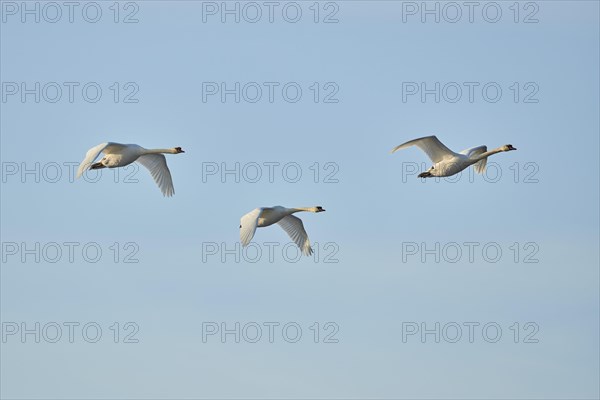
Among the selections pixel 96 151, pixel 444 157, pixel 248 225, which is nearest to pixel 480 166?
pixel 444 157

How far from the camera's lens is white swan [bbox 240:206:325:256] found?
50.4 m

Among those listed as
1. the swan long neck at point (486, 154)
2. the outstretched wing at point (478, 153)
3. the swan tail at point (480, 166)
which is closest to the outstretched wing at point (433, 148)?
the outstretched wing at point (478, 153)

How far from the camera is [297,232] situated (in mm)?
60500

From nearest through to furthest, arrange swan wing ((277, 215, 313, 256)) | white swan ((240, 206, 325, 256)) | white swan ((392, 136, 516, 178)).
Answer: white swan ((240, 206, 325, 256)), white swan ((392, 136, 516, 178)), swan wing ((277, 215, 313, 256))

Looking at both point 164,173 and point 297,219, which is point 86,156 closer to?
point 164,173

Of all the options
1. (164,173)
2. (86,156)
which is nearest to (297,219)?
(164,173)

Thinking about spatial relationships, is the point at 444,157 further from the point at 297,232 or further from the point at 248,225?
the point at 297,232

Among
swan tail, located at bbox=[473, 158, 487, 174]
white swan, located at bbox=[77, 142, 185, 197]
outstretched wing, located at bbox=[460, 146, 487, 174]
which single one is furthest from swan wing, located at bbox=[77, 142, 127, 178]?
swan tail, located at bbox=[473, 158, 487, 174]

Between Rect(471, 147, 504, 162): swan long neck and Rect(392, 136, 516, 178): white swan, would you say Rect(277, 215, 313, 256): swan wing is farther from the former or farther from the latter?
Rect(471, 147, 504, 162): swan long neck

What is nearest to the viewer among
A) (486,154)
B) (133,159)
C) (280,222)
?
(133,159)

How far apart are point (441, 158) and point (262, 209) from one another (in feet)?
22.4

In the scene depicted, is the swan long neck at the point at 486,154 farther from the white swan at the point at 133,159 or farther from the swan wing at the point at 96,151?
the swan wing at the point at 96,151

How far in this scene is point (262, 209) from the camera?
53938mm

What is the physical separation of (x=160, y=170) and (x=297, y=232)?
21.0 ft
